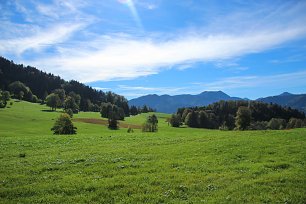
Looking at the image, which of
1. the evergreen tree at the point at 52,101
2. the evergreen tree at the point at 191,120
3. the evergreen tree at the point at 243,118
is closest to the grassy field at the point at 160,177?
the evergreen tree at the point at 243,118

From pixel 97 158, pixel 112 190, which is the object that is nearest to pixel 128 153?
pixel 97 158

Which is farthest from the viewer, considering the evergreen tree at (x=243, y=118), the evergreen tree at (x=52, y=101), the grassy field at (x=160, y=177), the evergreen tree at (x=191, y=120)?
the evergreen tree at (x=52, y=101)

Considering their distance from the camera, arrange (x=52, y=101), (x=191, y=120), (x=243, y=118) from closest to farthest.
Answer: (x=243, y=118) → (x=191, y=120) → (x=52, y=101)

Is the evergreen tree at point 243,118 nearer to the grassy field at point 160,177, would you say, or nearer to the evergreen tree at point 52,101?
the grassy field at point 160,177

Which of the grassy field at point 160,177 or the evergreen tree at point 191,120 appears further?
the evergreen tree at point 191,120

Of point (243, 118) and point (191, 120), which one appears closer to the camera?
point (243, 118)

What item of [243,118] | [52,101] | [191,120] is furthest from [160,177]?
[52,101]

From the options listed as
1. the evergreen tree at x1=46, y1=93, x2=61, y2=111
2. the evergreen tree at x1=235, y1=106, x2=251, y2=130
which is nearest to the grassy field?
the evergreen tree at x1=235, y1=106, x2=251, y2=130

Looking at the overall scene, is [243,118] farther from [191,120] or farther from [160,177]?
[160,177]

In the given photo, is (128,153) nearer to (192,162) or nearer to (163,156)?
(163,156)

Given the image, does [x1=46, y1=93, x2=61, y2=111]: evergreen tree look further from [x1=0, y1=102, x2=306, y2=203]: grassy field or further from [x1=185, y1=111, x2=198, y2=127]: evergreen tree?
[x1=0, y1=102, x2=306, y2=203]: grassy field

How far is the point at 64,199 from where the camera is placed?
1470 cm

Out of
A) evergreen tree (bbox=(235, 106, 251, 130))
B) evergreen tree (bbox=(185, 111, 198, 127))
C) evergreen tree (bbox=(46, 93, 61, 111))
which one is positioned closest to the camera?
evergreen tree (bbox=(235, 106, 251, 130))

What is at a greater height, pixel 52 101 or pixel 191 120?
pixel 52 101
